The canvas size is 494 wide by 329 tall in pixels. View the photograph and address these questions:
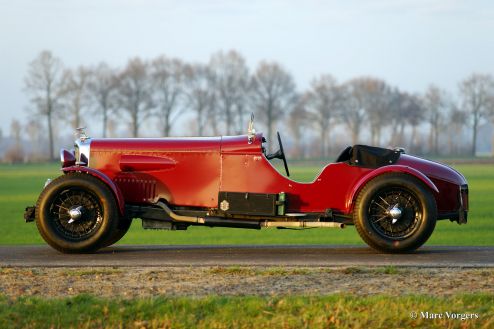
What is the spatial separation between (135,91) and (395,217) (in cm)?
10740

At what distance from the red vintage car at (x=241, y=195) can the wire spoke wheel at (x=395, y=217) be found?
12mm

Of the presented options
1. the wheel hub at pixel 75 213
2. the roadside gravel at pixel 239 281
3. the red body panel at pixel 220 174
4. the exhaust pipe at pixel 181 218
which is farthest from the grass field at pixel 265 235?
the roadside gravel at pixel 239 281

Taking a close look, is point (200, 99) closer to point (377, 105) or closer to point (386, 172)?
point (377, 105)

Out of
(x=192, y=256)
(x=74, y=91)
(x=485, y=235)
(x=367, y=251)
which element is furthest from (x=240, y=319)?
(x=74, y=91)

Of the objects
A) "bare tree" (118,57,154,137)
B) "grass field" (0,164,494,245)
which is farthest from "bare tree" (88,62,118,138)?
"grass field" (0,164,494,245)

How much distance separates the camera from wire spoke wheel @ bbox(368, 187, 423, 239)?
10.5 metres

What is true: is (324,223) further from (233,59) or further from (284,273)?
(233,59)

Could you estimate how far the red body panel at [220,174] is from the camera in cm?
1074

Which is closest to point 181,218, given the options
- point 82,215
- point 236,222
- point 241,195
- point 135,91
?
point 236,222

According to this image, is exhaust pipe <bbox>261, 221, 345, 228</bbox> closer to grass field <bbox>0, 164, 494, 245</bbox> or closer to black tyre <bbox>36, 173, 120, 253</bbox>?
black tyre <bbox>36, 173, 120, 253</bbox>

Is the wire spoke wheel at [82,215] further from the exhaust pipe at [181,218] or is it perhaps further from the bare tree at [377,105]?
the bare tree at [377,105]

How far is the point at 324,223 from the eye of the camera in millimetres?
10648

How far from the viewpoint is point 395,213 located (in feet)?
34.4

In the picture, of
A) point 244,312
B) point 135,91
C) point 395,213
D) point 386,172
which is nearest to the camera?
point 244,312
